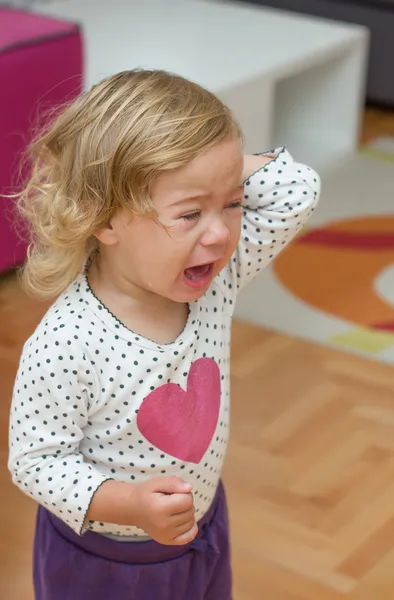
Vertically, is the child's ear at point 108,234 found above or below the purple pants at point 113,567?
above

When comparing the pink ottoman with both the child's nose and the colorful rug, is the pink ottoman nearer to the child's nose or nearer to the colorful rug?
the colorful rug

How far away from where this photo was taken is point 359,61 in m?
2.90

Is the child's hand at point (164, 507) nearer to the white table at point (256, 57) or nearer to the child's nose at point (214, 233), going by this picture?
the child's nose at point (214, 233)

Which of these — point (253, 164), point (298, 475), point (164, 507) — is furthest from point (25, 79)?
point (164, 507)

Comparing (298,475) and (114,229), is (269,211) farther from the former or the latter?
(298,475)

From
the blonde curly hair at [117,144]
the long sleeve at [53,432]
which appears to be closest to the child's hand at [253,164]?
the blonde curly hair at [117,144]

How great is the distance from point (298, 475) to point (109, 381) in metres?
0.79

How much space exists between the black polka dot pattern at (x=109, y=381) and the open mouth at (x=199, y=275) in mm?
72

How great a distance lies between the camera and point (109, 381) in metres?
0.88

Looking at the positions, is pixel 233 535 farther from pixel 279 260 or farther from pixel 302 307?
pixel 279 260

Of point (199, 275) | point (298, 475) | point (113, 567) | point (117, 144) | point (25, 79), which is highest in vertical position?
point (117, 144)

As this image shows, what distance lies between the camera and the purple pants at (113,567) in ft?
3.18

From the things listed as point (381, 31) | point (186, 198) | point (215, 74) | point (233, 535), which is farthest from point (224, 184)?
point (381, 31)

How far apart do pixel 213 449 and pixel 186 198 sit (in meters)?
0.25
